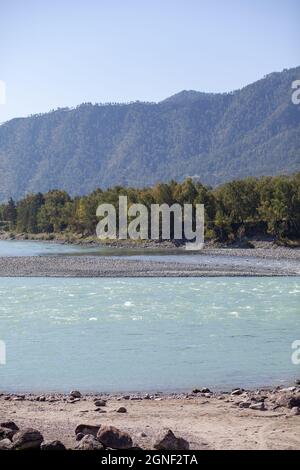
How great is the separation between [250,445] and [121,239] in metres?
66.3

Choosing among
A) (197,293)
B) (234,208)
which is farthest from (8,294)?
(234,208)

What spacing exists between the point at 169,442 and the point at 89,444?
38.8 inches

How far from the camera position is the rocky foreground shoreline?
8.39m

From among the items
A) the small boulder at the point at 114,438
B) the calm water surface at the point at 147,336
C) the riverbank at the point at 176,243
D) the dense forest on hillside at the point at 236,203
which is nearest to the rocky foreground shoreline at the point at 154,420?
→ the small boulder at the point at 114,438

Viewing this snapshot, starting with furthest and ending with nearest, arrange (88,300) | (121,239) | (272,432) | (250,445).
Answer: (121,239) < (88,300) < (272,432) < (250,445)

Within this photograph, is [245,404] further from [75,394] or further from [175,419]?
[75,394]

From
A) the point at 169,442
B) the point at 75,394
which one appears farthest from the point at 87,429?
the point at 75,394

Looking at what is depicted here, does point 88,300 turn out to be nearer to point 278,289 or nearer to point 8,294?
point 8,294

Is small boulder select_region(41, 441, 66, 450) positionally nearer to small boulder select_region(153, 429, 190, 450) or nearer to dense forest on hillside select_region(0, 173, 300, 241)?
small boulder select_region(153, 429, 190, 450)

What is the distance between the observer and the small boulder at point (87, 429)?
29.2 ft

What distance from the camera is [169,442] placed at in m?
8.27


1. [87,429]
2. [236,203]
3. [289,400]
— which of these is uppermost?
[236,203]

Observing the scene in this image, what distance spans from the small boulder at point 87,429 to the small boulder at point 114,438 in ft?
1.31

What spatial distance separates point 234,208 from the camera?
69812mm
